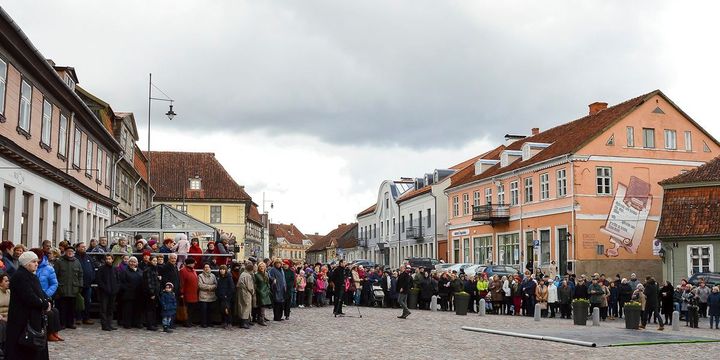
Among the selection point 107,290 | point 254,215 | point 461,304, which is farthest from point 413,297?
point 254,215

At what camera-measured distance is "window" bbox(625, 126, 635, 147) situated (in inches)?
1721

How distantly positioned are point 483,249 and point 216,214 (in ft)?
98.0

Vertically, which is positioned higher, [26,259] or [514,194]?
[514,194]

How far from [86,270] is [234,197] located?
56.6m

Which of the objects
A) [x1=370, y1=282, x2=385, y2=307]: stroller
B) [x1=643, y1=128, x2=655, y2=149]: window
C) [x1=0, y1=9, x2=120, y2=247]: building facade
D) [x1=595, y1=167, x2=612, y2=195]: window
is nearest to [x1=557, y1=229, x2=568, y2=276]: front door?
[x1=595, y1=167, x2=612, y2=195]: window

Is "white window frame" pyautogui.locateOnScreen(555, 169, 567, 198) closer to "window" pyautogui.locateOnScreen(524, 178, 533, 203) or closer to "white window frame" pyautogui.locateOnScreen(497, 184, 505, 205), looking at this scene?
"window" pyautogui.locateOnScreen(524, 178, 533, 203)

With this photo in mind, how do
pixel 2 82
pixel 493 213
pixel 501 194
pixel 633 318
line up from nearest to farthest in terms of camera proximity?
pixel 2 82 → pixel 633 318 → pixel 493 213 → pixel 501 194

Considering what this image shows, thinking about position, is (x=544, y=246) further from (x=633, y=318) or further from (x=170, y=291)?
(x=170, y=291)

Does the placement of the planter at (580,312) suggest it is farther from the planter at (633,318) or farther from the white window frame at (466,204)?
the white window frame at (466,204)

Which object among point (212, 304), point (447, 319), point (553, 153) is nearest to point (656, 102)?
point (553, 153)

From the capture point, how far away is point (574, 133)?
1839 inches

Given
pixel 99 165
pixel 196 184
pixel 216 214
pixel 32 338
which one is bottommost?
pixel 32 338

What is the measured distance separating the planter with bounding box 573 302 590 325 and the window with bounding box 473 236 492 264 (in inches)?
1090

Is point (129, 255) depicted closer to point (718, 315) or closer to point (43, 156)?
point (43, 156)
